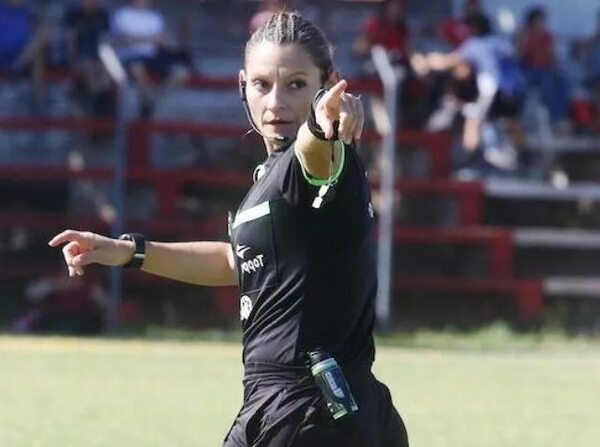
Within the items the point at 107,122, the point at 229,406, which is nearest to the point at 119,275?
the point at 107,122

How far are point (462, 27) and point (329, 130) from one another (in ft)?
51.3

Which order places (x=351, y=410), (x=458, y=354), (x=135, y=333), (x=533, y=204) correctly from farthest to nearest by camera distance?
(x=533, y=204) < (x=135, y=333) < (x=458, y=354) < (x=351, y=410)

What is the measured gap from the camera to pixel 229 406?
33.9ft

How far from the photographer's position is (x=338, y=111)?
13.3 ft

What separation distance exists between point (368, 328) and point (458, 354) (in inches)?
389

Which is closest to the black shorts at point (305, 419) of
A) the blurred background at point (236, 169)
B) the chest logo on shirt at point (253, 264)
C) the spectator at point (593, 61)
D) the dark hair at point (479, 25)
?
the chest logo on shirt at point (253, 264)

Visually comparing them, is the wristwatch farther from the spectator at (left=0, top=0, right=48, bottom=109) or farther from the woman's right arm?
the spectator at (left=0, top=0, right=48, bottom=109)

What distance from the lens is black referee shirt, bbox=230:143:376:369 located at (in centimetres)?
442

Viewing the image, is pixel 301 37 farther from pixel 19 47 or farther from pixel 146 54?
pixel 19 47

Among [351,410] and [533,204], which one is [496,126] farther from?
[351,410]

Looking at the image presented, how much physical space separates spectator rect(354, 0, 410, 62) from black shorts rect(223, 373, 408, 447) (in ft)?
46.9

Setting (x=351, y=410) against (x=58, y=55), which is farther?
(x=58, y=55)

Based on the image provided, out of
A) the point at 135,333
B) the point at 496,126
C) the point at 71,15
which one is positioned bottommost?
the point at 135,333

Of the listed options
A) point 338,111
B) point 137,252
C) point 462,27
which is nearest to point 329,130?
point 338,111
